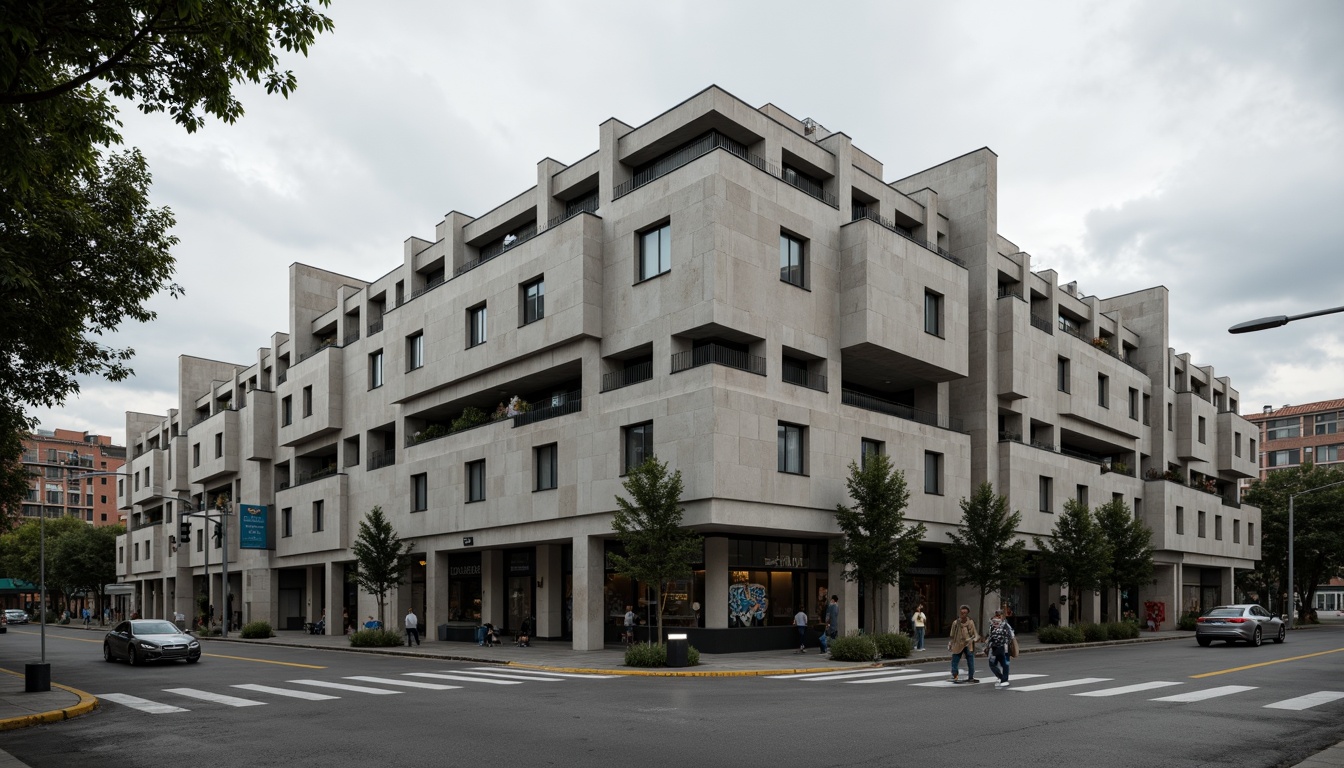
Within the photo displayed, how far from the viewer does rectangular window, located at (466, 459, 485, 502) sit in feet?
138

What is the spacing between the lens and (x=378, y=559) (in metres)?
44.8

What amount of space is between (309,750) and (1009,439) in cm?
3826

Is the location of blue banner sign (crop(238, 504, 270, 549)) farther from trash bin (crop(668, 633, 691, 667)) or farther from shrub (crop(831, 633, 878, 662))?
shrub (crop(831, 633, 878, 662))

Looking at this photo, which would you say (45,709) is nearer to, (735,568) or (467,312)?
(735,568)

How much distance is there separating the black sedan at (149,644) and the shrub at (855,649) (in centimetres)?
2049

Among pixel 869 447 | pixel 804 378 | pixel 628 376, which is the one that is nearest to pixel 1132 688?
pixel 869 447

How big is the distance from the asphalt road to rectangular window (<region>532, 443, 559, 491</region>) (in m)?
12.0

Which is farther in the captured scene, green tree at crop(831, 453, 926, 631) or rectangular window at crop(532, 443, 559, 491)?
rectangular window at crop(532, 443, 559, 491)

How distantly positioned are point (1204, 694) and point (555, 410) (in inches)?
970

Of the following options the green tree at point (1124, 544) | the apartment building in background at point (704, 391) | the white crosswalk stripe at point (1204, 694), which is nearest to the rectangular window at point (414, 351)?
the apartment building in background at point (704, 391)

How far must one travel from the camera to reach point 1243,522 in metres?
69.6

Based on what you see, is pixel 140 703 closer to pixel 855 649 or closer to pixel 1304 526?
pixel 855 649

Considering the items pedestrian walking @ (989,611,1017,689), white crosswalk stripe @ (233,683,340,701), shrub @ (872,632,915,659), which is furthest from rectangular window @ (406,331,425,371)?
pedestrian walking @ (989,611,1017,689)

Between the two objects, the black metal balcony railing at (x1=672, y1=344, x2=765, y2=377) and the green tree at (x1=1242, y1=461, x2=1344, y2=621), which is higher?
the black metal balcony railing at (x1=672, y1=344, x2=765, y2=377)
